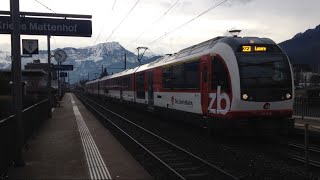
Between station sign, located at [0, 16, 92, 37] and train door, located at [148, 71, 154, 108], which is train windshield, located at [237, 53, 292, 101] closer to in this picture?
station sign, located at [0, 16, 92, 37]

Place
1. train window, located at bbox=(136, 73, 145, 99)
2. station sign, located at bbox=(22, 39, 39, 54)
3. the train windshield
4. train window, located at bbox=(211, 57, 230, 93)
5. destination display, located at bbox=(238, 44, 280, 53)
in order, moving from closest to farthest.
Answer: the train windshield, train window, located at bbox=(211, 57, 230, 93), destination display, located at bbox=(238, 44, 280, 53), station sign, located at bbox=(22, 39, 39, 54), train window, located at bbox=(136, 73, 145, 99)

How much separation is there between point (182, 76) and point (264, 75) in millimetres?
4463

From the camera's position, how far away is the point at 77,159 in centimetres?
1125

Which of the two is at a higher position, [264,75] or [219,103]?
[264,75]

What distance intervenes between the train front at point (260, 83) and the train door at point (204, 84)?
4.14ft

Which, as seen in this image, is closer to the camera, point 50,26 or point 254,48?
point 254,48

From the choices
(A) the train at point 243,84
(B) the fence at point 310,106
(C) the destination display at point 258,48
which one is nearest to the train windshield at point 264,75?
(A) the train at point 243,84

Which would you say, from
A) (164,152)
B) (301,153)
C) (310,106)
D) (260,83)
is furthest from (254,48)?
(310,106)

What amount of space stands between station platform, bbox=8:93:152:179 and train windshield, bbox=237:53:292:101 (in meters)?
3.96

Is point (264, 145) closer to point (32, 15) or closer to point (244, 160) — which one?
point (244, 160)

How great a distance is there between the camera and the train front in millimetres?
12836

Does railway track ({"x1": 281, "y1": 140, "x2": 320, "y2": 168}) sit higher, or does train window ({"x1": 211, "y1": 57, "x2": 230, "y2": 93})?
train window ({"x1": 211, "y1": 57, "x2": 230, "y2": 93})

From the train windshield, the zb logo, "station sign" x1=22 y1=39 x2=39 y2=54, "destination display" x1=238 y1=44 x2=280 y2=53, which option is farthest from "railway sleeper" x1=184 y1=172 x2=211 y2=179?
"station sign" x1=22 y1=39 x2=39 y2=54

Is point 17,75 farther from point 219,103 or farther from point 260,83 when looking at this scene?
point 260,83
